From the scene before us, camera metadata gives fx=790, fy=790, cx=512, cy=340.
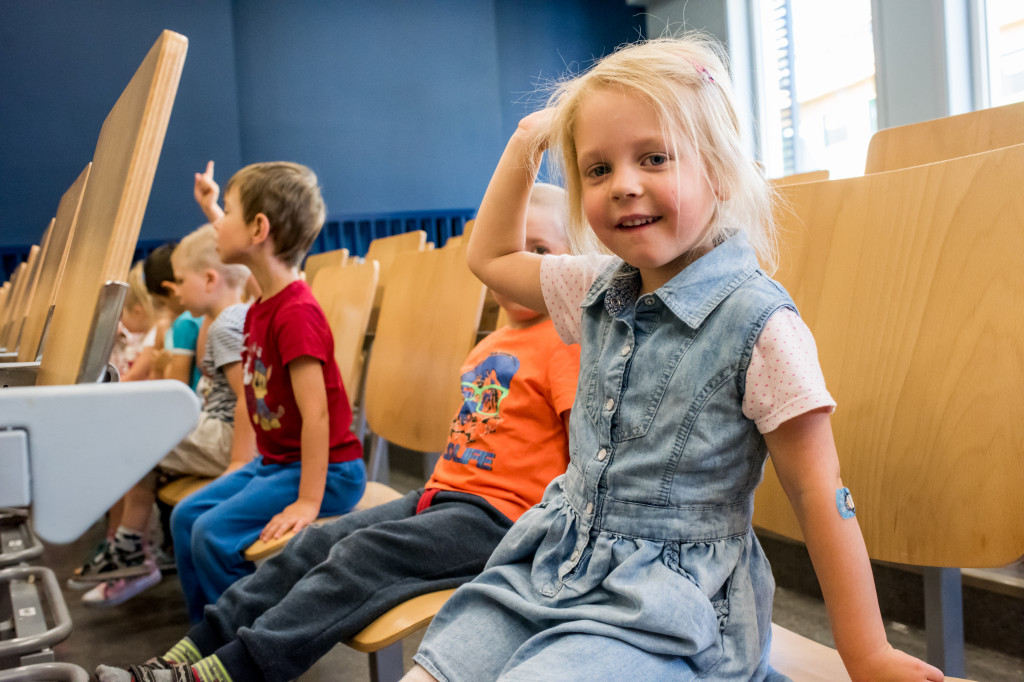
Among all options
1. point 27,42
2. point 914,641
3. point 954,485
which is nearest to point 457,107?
point 27,42

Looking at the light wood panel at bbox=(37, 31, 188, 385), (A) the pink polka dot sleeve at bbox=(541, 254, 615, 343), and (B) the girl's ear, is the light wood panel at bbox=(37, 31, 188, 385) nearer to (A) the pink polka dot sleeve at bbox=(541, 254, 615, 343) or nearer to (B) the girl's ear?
(A) the pink polka dot sleeve at bbox=(541, 254, 615, 343)

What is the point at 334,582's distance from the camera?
40.4 inches

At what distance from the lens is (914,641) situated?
1470 millimetres

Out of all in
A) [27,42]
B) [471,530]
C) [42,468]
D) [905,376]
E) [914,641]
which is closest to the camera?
[42,468]

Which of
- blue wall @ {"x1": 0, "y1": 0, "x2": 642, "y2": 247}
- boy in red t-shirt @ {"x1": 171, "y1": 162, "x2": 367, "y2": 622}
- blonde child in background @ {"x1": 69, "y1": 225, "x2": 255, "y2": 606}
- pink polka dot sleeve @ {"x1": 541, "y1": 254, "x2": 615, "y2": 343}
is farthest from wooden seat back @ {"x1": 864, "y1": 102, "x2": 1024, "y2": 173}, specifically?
blue wall @ {"x1": 0, "y1": 0, "x2": 642, "y2": 247}

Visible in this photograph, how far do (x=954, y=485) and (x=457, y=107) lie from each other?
672cm

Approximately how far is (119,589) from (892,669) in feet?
6.54

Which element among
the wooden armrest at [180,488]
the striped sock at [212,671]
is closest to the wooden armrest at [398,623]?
the striped sock at [212,671]

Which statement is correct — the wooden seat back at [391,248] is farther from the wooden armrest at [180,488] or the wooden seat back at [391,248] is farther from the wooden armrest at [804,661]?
the wooden armrest at [804,661]

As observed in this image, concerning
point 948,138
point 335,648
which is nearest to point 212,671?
point 335,648

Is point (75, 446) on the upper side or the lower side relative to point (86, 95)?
lower

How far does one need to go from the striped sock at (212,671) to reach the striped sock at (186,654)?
9 centimetres

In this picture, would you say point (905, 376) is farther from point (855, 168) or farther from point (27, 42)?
point (27, 42)

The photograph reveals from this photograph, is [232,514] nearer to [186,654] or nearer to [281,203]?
[186,654]
